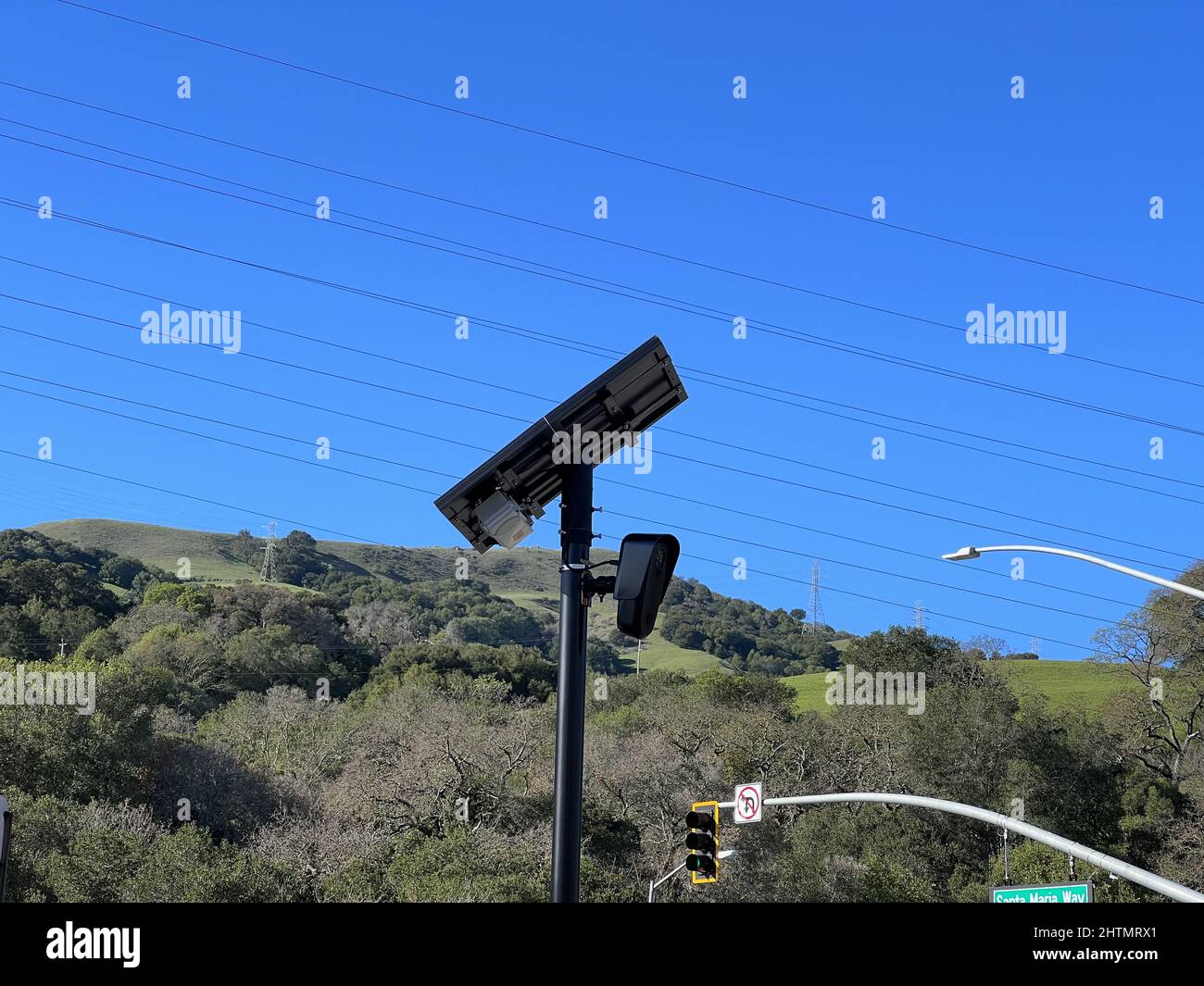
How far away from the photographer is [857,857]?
173ft

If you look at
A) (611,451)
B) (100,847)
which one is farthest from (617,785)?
(611,451)

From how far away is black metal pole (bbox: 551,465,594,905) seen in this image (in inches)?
191

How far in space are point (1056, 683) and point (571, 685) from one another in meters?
96.0

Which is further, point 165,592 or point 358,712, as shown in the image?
point 165,592

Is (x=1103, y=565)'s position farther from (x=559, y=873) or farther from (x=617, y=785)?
(x=617, y=785)

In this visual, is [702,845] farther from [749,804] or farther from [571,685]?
[571,685]

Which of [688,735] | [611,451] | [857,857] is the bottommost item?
[857,857]

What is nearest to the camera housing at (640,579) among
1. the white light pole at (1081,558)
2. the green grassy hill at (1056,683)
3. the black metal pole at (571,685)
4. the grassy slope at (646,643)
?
the black metal pole at (571,685)

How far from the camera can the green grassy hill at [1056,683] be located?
84.6 m

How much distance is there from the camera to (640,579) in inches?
210

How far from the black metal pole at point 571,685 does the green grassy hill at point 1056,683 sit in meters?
77.0
